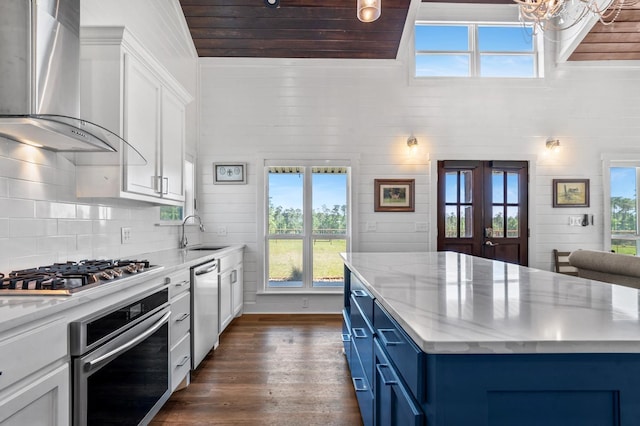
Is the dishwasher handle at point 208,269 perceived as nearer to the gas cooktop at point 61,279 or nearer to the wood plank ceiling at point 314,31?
the gas cooktop at point 61,279

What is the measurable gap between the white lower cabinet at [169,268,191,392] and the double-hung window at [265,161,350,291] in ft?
6.93

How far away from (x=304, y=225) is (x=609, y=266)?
10.4 ft

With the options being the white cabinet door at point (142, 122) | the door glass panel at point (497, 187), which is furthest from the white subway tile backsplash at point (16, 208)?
the door glass panel at point (497, 187)

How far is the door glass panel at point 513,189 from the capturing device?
467cm

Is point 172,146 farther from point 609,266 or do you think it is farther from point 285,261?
point 609,266

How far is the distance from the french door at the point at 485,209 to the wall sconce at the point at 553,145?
38 centimetres

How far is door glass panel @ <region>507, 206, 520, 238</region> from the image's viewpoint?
15.3 feet

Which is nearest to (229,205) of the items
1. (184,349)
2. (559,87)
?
(184,349)

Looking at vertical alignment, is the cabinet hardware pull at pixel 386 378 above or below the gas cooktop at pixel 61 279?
below

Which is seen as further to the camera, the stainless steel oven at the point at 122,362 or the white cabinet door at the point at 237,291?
the white cabinet door at the point at 237,291

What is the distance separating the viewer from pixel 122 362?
1586mm

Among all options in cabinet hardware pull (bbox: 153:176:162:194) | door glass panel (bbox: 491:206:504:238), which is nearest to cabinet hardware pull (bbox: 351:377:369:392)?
cabinet hardware pull (bbox: 153:176:162:194)

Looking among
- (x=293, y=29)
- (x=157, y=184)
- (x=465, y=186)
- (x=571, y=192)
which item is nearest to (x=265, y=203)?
(x=157, y=184)

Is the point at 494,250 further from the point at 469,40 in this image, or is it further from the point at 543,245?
the point at 469,40
